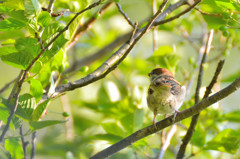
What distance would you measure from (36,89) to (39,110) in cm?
10

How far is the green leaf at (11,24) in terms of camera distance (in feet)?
4.05

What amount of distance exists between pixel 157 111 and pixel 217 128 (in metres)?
0.59

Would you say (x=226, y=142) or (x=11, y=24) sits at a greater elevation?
(x=11, y=24)

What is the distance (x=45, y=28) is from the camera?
131 cm

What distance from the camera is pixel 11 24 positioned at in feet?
4.11

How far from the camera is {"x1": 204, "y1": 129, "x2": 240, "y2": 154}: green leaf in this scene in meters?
1.83

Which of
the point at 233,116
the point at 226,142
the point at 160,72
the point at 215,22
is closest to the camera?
the point at 215,22

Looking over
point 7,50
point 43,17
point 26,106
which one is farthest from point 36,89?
point 43,17

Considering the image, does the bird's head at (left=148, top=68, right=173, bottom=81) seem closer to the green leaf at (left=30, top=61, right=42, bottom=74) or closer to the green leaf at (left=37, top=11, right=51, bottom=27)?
the green leaf at (left=30, top=61, right=42, bottom=74)

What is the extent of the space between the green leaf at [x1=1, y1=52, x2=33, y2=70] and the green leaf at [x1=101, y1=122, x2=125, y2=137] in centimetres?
75

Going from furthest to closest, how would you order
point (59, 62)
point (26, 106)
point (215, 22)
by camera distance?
point (215, 22), point (59, 62), point (26, 106)

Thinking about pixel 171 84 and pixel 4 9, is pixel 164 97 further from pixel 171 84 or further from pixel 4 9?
pixel 4 9

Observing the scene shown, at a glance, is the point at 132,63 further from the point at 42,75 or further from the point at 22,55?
the point at 22,55

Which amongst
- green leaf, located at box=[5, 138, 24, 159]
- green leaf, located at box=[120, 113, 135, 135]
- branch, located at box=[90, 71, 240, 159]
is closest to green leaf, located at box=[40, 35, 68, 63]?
green leaf, located at box=[5, 138, 24, 159]
